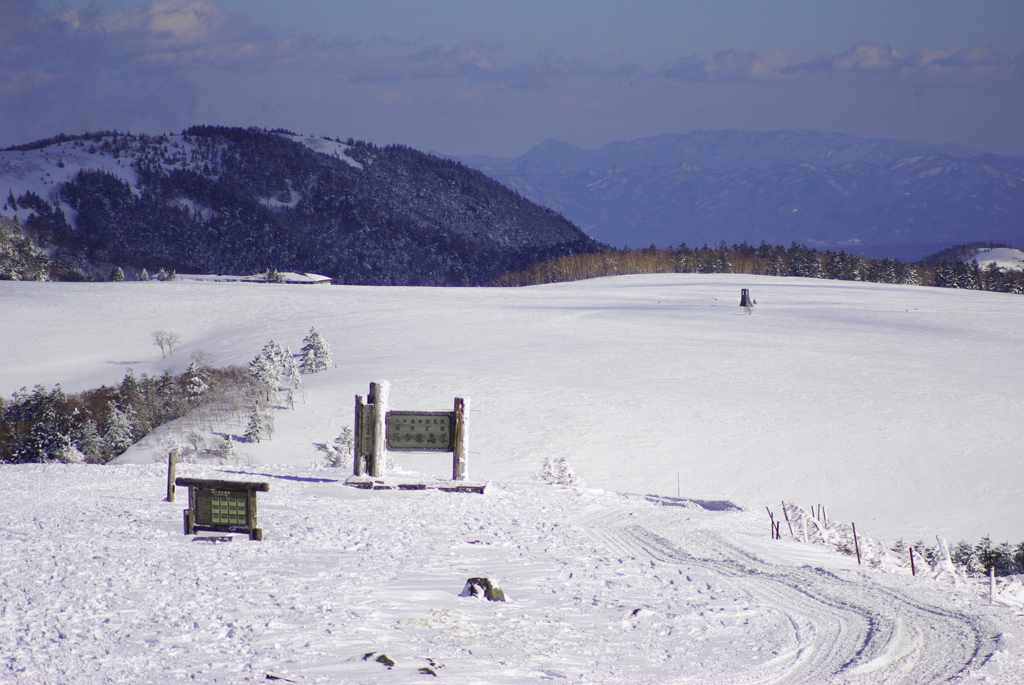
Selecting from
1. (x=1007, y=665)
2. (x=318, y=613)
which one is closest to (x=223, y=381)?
(x=318, y=613)

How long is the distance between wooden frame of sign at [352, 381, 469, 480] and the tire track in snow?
7.25 m

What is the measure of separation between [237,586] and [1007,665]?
27.7 ft

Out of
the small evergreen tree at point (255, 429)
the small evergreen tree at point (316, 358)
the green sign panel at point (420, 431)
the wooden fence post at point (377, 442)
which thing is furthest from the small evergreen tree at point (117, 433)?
the green sign panel at point (420, 431)

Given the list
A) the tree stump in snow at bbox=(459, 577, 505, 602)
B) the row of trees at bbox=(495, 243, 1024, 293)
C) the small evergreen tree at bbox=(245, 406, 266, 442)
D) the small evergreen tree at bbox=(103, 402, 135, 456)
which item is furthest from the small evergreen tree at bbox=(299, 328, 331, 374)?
the row of trees at bbox=(495, 243, 1024, 293)

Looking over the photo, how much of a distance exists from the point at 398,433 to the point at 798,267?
417ft

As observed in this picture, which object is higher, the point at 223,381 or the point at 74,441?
the point at 223,381

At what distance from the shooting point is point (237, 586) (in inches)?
433

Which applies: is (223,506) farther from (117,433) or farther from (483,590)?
(117,433)

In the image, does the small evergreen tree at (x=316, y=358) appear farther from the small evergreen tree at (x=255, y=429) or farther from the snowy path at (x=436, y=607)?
the snowy path at (x=436, y=607)

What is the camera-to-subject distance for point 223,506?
46.1 feet

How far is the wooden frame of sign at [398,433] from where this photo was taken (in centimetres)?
2077

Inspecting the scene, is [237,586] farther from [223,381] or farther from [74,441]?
[223,381]

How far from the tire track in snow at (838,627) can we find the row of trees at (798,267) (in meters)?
124

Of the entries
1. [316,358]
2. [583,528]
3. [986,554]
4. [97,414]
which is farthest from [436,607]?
[316,358]
